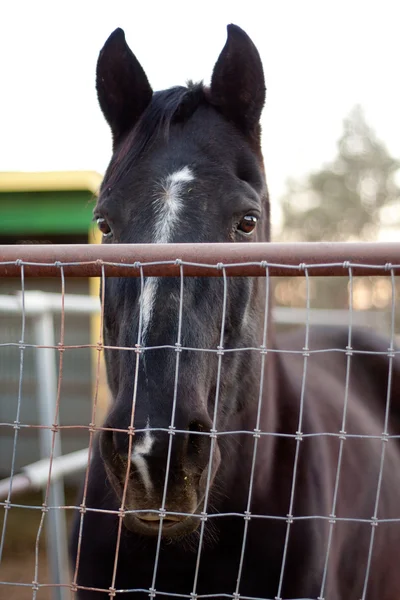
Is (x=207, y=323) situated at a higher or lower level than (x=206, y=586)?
higher

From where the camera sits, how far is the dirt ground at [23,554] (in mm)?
4898

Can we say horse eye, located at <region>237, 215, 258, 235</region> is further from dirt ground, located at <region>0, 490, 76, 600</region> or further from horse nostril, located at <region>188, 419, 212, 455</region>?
dirt ground, located at <region>0, 490, 76, 600</region>

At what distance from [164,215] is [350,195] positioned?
2732cm

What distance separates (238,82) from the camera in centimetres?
241

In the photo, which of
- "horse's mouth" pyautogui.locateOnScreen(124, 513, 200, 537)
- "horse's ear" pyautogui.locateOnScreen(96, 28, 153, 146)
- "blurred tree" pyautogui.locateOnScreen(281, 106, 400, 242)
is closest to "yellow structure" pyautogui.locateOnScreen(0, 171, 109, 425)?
"horse's ear" pyautogui.locateOnScreen(96, 28, 153, 146)

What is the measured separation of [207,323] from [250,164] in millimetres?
838

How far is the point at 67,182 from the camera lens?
6727 mm

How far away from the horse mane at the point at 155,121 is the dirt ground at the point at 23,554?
3.69 m

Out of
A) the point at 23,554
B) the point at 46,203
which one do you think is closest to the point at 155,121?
the point at 23,554

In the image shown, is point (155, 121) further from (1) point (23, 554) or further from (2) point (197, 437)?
(1) point (23, 554)

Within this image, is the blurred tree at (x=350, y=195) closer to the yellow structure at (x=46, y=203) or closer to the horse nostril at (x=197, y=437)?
the yellow structure at (x=46, y=203)

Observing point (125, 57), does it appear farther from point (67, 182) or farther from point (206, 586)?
point (67, 182)

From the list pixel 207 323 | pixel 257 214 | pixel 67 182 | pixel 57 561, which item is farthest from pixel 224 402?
pixel 67 182

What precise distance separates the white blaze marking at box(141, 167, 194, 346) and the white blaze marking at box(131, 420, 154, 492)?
11.2 inches
